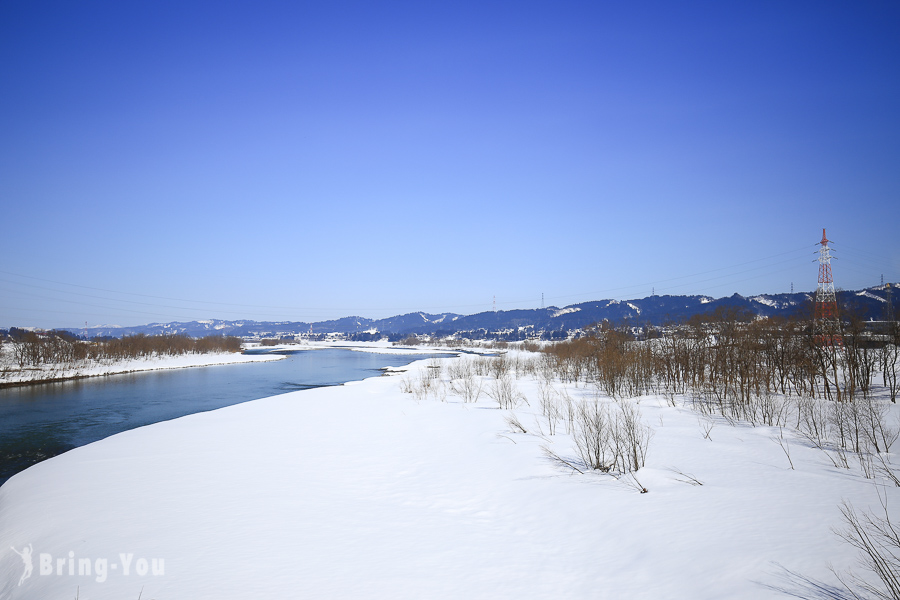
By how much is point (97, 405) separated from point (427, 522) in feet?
101

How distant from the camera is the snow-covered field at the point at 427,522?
5730 mm

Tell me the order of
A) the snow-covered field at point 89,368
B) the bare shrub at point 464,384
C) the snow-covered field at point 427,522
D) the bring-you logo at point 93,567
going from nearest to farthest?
the snow-covered field at point 427,522
the bring-you logo at point 93,567
the bare shrub at point 464,384
the snow-covered field at point 89,368

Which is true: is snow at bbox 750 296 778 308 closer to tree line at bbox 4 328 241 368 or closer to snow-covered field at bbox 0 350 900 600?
snow-covered field at bbox 0 350 900 600

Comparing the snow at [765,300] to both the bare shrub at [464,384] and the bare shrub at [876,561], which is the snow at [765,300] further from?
the bare shrub at [876,561]

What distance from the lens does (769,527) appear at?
6.37 metres

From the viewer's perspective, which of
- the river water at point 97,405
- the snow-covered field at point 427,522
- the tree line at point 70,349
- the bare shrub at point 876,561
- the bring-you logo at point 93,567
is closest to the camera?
the bare shrub at point 876,561

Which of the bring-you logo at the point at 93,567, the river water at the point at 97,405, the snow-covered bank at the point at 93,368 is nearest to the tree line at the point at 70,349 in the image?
the snow-covered bank at the point at 93,368

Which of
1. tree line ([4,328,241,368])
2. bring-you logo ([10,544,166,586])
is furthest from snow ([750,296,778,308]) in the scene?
bring-you logo ([10,544,166,586])

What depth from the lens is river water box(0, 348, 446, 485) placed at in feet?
59.1

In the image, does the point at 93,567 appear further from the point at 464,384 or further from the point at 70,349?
the point at 70,349

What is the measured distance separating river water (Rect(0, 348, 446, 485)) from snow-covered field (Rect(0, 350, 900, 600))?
23.0 ft

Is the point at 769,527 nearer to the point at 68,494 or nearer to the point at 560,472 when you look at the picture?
the point at 560,472

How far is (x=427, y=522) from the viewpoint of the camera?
26.2 ft

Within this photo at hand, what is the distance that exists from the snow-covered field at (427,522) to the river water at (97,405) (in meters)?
7.02
